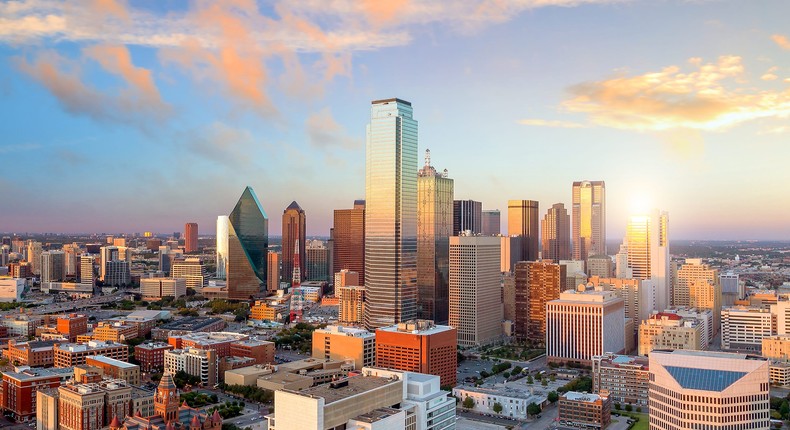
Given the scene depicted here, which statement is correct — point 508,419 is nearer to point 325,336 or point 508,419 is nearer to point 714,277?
point 325,336

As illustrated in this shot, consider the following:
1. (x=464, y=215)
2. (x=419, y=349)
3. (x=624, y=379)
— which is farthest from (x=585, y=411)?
(x=464, y=215)

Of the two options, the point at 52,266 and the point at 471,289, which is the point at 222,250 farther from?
the point at 471,289

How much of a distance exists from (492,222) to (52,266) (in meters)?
56.8

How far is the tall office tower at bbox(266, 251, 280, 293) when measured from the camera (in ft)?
279

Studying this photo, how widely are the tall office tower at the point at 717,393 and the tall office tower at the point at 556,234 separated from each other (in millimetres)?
75308

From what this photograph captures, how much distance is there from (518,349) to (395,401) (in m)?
28.6

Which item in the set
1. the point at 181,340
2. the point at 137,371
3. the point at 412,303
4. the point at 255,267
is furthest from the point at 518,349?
the point at 255,267

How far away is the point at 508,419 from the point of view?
3094 centimetres

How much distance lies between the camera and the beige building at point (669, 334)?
4159cm

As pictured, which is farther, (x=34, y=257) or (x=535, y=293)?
(x=34, y=257)

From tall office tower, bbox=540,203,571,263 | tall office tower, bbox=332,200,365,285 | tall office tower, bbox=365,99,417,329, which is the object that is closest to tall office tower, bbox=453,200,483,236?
tall office tower, bbox=365,99,417,329

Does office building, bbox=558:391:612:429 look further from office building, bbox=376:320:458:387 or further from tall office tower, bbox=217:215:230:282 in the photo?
tall office tower, bbox=217:215:230:282

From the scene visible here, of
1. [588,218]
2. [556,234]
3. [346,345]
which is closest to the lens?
[346,345]

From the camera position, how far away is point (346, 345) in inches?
1534
